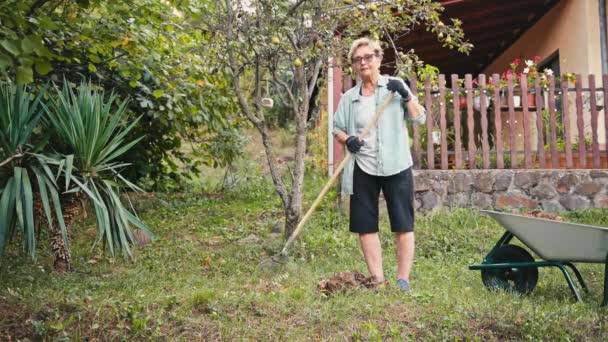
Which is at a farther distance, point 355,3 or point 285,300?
point 355,3

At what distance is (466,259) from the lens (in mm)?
5395

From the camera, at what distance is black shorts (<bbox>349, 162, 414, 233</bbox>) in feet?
12.9

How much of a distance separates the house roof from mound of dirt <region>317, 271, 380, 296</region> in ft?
18.9

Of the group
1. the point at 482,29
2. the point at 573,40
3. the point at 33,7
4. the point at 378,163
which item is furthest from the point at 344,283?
the point at 482,29

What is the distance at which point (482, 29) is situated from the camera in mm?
11445

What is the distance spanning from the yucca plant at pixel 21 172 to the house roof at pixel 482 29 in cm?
612

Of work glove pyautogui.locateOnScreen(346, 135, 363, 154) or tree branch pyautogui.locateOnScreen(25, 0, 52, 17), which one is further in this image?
tree branch pyautogui.locateOnScreen(25, 0, 52, 17)

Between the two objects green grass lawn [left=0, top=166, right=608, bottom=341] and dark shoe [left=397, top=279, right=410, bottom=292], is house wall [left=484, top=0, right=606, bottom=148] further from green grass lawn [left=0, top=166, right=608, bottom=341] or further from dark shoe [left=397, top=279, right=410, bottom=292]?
dark shoe [left=397, top=279, right=410, bottom=292]

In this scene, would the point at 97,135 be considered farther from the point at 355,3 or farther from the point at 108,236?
the point at 355,3

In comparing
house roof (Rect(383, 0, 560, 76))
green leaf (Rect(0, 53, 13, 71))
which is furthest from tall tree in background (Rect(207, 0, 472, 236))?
house roof (Rect(383, 0, 560, 76))

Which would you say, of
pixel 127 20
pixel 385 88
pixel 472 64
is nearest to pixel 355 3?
pixel 385 88

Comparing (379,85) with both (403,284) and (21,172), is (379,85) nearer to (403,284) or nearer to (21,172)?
(403,284)

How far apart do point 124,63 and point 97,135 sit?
223cm

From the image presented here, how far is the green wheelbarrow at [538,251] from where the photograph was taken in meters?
3.67
